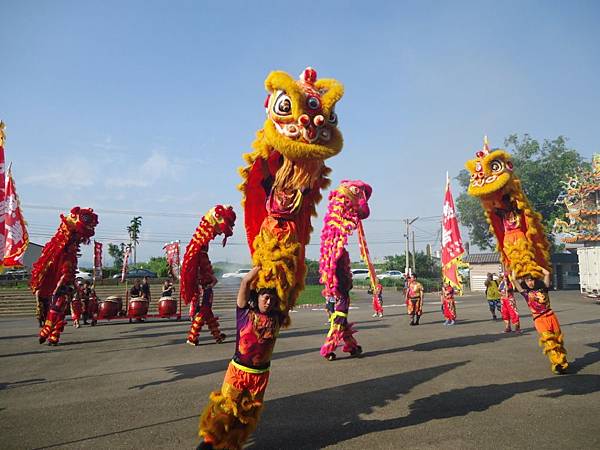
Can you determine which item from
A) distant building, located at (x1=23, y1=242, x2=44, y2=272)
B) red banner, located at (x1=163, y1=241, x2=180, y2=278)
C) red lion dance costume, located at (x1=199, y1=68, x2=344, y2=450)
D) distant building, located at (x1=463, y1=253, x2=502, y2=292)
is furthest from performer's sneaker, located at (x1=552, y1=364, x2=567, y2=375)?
distant building, located at (x1=23, y1=242, x2=44, y2=272)

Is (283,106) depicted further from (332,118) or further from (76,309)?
(76,309)

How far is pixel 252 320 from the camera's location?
3.57m

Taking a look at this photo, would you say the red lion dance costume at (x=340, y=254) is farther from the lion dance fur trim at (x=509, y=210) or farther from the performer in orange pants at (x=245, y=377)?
the performer in orange pants at (x=245, y=377)

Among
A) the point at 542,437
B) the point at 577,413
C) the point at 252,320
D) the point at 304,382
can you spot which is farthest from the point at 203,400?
the point at 577,413

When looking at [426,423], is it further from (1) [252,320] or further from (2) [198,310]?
(2) [198,310]

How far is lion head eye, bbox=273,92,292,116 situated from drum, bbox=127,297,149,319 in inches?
486

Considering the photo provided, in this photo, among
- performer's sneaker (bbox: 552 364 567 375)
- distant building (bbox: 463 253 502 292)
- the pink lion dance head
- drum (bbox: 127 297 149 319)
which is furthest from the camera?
distant building (bbox: 463 253 502 292)

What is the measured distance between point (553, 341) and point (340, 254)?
11.2 feet

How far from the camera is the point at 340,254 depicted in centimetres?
753

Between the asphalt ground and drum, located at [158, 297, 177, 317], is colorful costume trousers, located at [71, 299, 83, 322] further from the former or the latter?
the asphalt ground

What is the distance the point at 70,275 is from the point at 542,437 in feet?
28.8

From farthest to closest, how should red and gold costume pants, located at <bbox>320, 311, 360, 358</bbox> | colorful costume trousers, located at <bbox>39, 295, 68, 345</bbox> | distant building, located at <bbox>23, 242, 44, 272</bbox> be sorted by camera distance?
1. distant building, located at <bbox>23, 242, 44, 272</bbox>
2. colorful costume trousers, located at <bbox>39, 295, 68, 345</bbox>
3. red and gold costume pants, located at <bbox>320, 311, 360, 358</bbox>

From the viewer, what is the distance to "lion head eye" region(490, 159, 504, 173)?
21.0 ft

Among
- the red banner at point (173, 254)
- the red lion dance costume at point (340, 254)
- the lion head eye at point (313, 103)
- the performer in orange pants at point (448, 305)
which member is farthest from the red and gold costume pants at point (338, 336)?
the red banner at point (173, 254)
